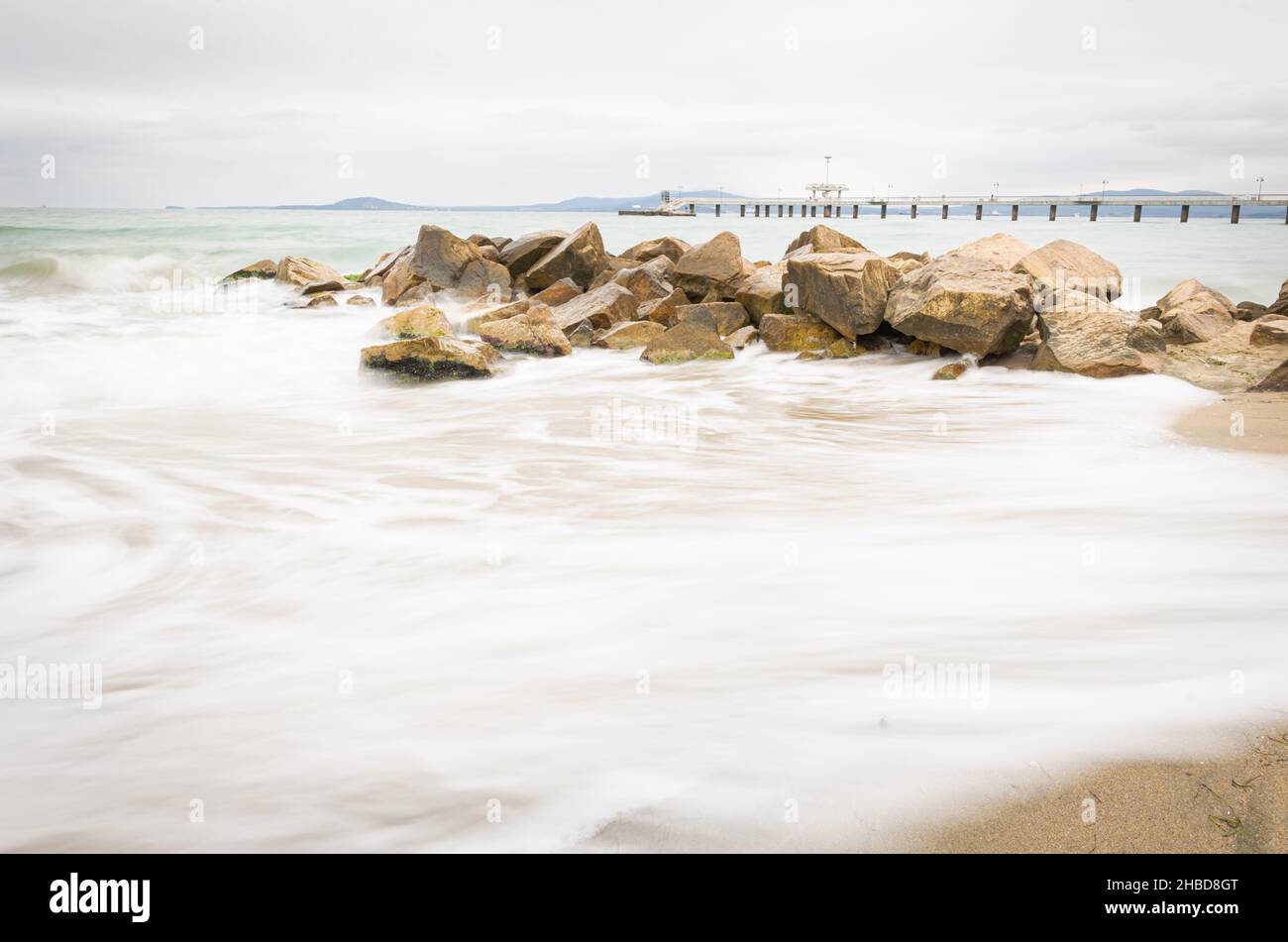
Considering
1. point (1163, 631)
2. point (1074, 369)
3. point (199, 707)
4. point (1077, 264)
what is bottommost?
point (199, 707)

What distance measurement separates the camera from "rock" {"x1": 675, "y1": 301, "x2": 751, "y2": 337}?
9.23m

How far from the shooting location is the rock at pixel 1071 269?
8586 millimetres

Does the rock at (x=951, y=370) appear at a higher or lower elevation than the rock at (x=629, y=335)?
lower

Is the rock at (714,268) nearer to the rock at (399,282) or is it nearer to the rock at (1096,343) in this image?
the rock at (1096,343)

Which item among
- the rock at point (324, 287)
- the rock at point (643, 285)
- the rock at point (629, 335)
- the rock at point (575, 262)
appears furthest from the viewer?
the rock at point (324, 287)

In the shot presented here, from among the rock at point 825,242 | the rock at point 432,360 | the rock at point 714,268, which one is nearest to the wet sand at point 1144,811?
the rock at point 432,360

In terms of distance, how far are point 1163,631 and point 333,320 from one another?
458 inches

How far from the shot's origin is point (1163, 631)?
2.77 m

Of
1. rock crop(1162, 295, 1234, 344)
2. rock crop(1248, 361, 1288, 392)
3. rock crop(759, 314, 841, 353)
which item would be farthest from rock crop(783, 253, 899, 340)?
rock crop(1248, 361, 1288, 392)

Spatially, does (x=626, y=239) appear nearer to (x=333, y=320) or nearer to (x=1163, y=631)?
(x=333, y=320)

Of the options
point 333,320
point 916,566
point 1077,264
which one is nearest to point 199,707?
point 916,566

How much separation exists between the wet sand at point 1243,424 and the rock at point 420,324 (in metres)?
6.46

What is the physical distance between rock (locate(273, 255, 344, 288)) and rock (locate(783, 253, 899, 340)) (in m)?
9.68

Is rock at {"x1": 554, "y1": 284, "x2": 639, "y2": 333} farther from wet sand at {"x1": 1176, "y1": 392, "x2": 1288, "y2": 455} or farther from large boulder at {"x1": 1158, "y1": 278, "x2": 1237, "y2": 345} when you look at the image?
wet sand at {"x1": 1176, "y1": 392, "x2": 1288, "y2": 455}
